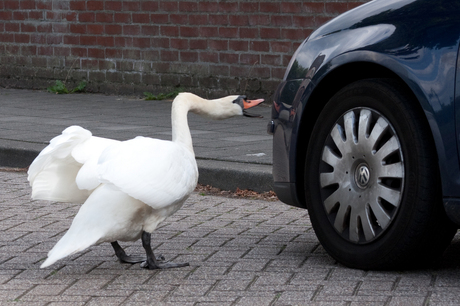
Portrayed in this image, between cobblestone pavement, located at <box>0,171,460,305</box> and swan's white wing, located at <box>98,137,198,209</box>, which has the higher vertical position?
swan's white wing, located at <box>98,137,198,209</box>

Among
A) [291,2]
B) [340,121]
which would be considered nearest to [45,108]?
[291,2]

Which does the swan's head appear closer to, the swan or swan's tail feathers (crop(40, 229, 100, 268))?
the swan

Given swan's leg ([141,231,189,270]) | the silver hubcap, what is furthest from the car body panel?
swan's leg ([141,231,189,270])

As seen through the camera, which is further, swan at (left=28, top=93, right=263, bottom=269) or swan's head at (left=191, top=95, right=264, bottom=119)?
swan's head at (left=191, top=95, right=264, bottom=119)

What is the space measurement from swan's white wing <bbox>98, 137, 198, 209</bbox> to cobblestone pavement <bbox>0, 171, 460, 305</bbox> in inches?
16.9

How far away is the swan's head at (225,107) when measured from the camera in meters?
4.67

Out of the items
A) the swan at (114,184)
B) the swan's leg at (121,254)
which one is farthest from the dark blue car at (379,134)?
the swan's leg at (121,254)

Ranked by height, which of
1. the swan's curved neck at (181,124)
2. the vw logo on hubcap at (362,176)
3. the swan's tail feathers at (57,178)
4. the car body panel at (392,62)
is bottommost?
the swan's tail feathers at (57,178)

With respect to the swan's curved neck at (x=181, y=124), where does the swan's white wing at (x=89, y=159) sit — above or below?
below

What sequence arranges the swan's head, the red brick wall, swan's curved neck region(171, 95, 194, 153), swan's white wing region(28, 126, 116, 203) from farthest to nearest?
the red brick wall
the swan's head
swan's curved neck region(171, 95, 194, 153)
swan's white wing region(28, 126, 116, 203)

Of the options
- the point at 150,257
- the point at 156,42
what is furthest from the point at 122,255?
the point at 156,42

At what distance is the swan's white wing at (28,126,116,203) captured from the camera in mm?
4111

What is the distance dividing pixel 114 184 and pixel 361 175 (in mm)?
1193

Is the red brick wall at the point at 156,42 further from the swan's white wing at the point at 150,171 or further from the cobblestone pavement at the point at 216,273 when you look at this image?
the swan's white wing at the point at 150,171
